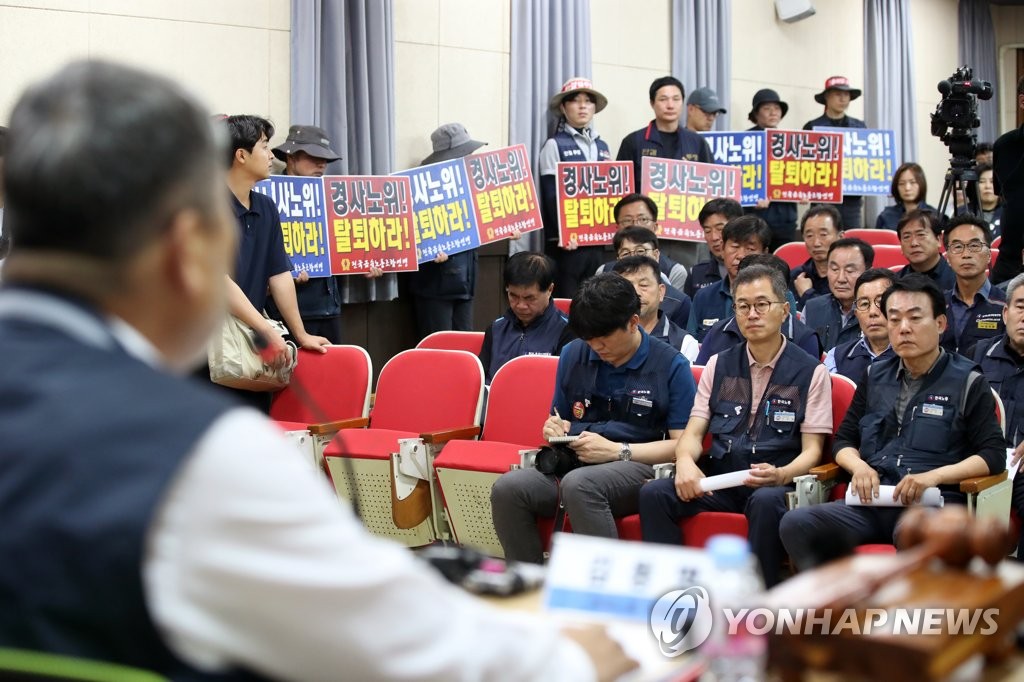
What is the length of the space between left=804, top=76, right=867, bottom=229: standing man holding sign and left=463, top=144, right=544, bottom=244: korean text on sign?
116 inches

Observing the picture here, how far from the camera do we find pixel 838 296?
16.3 ft

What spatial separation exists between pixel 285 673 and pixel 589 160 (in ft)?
20.2

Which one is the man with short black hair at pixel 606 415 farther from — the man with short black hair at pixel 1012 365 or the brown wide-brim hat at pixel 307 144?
the brown wide-brim hat at pixel 307 144

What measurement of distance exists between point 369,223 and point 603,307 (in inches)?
93.5

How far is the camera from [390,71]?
634 centimetres

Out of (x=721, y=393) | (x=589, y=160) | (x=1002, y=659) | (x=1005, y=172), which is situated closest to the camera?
(x=1002, y=659)

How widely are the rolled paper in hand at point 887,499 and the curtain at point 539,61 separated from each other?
155 inches

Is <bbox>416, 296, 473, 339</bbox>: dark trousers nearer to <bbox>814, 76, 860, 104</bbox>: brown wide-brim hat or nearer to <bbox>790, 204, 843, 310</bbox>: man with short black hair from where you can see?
<bbox>790, 204, 843, 310</bbox>: man with short black hair

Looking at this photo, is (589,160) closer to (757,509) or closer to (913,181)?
(913,181)

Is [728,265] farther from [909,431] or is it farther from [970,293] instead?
[909,431]

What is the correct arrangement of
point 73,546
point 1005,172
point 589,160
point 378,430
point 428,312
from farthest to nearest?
point 589,160, point 428,312, point 1005,172, point 378,430, point 73,546

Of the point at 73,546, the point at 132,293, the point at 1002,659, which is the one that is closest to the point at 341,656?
the point at 73,546

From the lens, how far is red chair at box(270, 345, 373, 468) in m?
4.29

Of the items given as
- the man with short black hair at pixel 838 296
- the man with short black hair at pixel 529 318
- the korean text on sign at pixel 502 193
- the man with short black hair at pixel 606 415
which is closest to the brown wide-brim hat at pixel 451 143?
the korean text on sign at pixel 502 193
